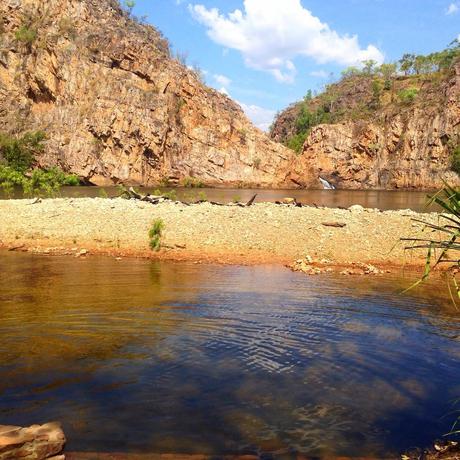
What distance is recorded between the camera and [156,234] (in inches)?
600

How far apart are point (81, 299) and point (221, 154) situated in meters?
78.3

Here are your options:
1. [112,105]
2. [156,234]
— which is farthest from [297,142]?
[156,234]

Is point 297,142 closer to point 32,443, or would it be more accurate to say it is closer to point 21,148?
point 21,148

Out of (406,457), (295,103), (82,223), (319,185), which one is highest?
(295,103)

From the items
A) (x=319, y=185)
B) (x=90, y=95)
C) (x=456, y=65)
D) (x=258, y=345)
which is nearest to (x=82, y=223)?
(x=258, y=345)

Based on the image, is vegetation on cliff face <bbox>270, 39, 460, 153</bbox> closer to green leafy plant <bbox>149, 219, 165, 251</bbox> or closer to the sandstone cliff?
the sandstone cliff

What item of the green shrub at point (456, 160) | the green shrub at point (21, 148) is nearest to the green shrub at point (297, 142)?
the green shrub at point (456, 160)

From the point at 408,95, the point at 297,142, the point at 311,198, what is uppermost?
the point at 408,95

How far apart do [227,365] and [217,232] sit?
9.87 m

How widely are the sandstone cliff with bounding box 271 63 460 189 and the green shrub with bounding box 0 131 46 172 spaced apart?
43964 millimetres

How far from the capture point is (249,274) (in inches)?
496

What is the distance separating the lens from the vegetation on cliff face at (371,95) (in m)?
98.9

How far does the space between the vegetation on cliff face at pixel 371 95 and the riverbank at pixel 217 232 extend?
284 feet

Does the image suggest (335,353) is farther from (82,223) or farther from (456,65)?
(456,65)
